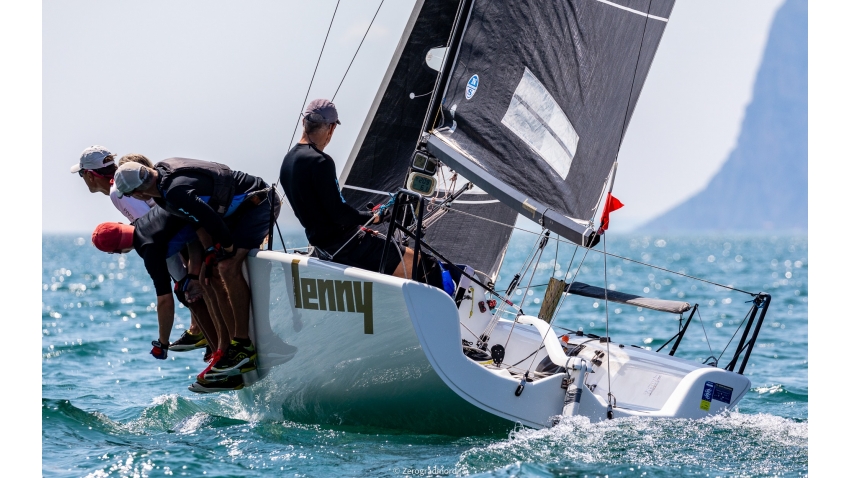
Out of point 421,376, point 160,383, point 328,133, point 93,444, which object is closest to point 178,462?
point 93,444

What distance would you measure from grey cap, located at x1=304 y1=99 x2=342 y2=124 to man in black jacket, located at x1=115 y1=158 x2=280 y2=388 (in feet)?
2.04

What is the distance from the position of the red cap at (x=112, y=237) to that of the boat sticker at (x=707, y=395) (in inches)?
127

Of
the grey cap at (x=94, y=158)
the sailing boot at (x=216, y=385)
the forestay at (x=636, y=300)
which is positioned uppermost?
the grey cap at (x=94, y=158)

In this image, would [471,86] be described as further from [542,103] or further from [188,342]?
[188,342]

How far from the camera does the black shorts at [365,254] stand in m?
4.95

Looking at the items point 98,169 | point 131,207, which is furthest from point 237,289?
point 98,169

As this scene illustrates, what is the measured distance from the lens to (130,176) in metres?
4.73

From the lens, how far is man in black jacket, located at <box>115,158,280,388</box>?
4.80m

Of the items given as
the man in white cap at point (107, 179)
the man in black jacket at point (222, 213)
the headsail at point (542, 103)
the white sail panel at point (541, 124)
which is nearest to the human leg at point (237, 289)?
the man in black jacket at point (222, 213)

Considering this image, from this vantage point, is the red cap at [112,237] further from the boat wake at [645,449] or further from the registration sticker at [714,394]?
the registration sticker at [714,394]

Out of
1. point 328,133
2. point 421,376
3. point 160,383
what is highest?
point 328,133

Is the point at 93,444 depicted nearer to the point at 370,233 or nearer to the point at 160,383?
the point at 370,233

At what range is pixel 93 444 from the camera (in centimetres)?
495

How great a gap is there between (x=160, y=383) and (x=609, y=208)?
4437 millimetres
